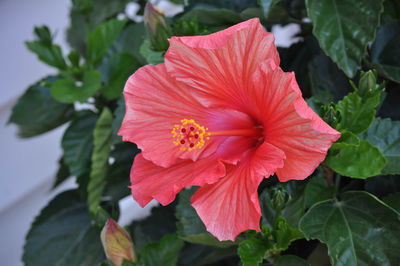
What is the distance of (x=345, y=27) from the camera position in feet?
2.12

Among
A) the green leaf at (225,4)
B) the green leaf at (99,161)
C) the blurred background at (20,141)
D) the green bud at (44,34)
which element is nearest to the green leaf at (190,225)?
the green leaf at (99,161)

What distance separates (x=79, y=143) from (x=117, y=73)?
163 millimetres

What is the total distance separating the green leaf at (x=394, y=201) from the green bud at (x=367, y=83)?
0.16 m

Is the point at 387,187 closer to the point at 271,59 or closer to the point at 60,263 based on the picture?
the point at 271,59

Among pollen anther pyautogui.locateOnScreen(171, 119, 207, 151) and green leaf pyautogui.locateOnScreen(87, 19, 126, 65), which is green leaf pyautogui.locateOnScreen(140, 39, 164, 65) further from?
green leaf pyautogui.locateOnScreen(87, 19, 126, 65)

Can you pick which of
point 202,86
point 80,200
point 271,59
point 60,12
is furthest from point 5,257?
point 271,59

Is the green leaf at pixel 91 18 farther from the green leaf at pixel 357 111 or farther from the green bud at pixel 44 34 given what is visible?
the green leaf at pixel 357 111

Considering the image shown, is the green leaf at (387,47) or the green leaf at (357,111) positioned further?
the green leaf at (387,47)

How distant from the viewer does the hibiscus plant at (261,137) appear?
1.61 feet

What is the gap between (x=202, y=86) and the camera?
1.81 ft

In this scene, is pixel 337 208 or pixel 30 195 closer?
pixel 337 208

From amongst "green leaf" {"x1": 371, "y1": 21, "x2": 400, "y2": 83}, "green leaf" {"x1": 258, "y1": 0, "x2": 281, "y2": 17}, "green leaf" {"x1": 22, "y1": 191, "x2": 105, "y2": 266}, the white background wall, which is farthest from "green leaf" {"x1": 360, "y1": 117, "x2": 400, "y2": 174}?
the white background wall

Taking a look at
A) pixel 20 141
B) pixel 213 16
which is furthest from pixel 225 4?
pixel 20 141

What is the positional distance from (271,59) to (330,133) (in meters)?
0.10
